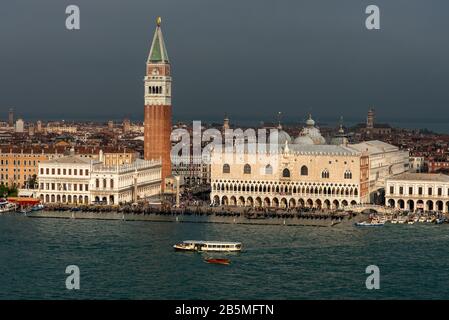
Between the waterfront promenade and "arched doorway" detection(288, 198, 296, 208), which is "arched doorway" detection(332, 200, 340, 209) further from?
"arched doorway" detection(288, 198, 296, 208)

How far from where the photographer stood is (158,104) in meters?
34.0

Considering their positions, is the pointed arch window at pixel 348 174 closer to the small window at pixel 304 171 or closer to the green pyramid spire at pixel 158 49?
the small window at pixel 304 171

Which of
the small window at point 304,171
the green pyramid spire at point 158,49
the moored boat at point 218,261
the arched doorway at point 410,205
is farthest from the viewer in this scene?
the green pyramid spire at point 158,49

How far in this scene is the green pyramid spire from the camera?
110 feet

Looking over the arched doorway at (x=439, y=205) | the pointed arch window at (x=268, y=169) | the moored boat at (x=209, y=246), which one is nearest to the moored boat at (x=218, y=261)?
the moored boat at (x=209, y=246)

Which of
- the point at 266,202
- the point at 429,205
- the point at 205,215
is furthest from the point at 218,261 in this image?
the point at 429,205

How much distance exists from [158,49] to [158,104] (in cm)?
174

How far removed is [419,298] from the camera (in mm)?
18188

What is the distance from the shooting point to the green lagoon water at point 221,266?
1858cm

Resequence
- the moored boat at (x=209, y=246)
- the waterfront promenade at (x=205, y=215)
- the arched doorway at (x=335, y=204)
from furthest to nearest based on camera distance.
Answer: the arched doorway at (x=335, y=204) < the waterfront promenade at (x=205, y=215) < the moored boat at (x=209, y=246)

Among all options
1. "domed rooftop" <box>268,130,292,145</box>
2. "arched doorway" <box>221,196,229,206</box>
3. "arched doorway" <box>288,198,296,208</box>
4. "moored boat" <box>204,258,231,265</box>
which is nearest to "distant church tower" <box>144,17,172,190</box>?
"arched doorway" <box>221,196,229,206</box>

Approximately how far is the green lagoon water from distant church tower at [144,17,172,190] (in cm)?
702

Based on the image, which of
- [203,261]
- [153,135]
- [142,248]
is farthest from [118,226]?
[153,135]
